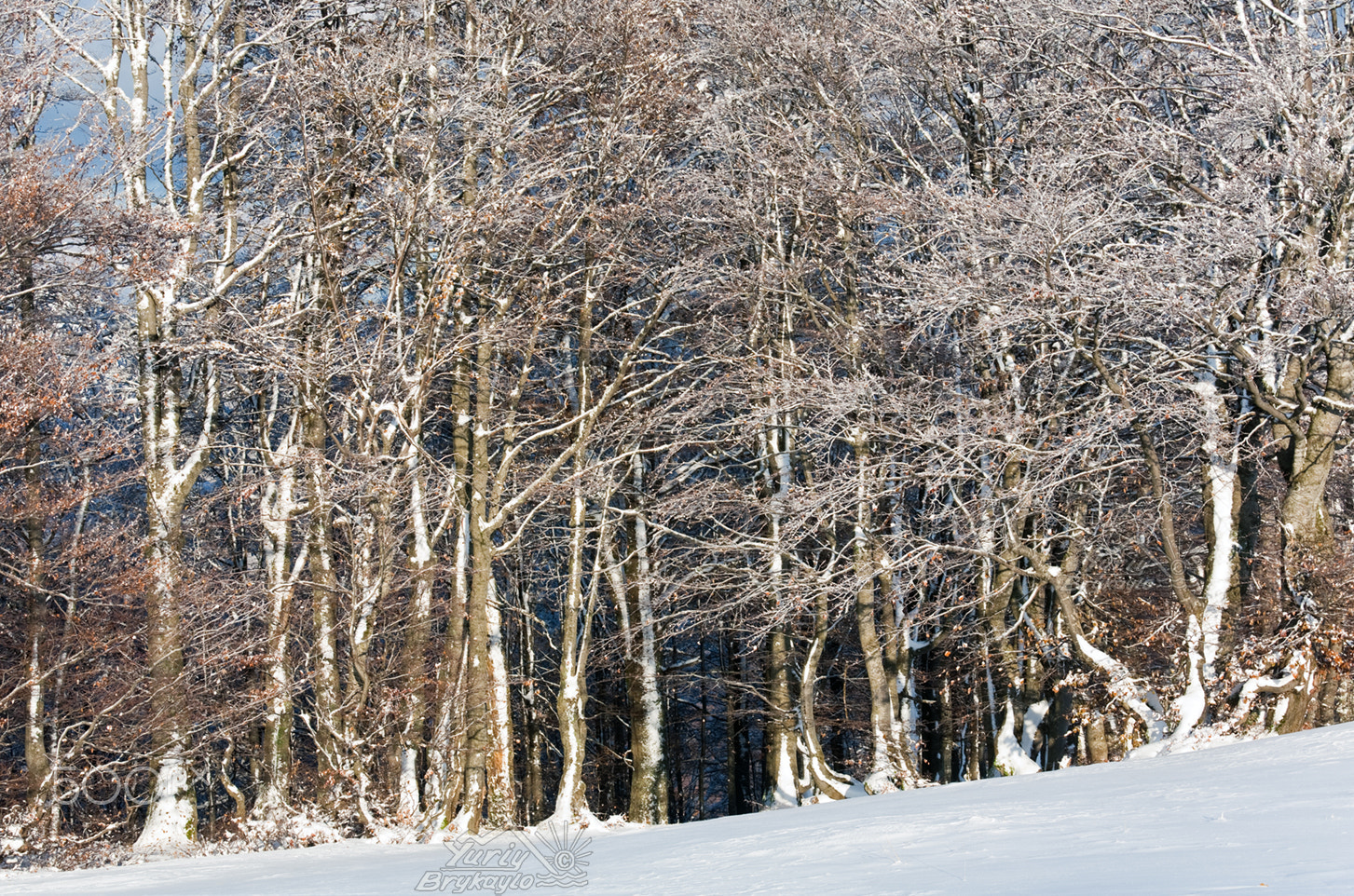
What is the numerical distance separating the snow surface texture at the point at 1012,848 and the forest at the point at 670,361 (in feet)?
11.7

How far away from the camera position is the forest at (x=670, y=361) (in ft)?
38.0

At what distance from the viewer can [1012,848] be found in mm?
4785

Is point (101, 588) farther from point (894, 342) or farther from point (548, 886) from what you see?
point (894, 342)

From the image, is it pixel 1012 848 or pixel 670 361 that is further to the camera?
pixel 670 361

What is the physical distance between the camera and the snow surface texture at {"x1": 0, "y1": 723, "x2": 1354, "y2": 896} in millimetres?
3795

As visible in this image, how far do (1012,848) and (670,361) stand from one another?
12978 millimetres

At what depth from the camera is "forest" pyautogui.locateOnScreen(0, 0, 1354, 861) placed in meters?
11.6

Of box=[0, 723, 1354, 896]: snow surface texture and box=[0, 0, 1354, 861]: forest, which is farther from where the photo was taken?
box=[0, 0, 1354, 861]: forest

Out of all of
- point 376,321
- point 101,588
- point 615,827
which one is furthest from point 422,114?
point 615,827

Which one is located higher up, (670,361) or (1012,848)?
(670,361)

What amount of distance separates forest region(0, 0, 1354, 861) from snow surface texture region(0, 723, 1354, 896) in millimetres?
3571

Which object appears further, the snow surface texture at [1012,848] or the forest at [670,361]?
the forest at [670,361]

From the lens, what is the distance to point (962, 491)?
17109 mm

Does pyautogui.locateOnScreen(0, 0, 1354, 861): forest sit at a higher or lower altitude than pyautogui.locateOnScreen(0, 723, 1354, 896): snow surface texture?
higher
